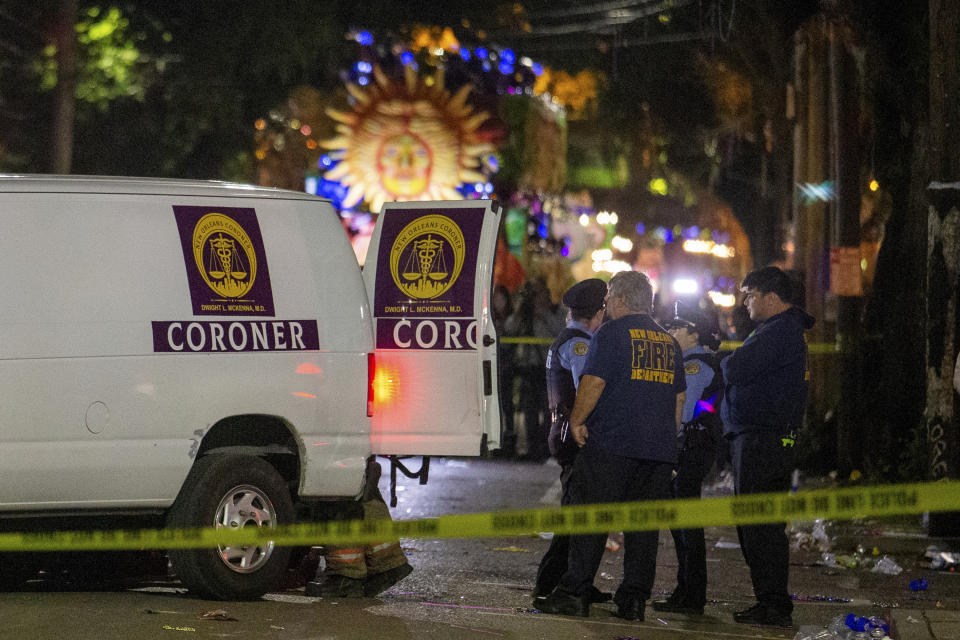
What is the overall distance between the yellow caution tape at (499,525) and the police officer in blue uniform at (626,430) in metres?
0.16

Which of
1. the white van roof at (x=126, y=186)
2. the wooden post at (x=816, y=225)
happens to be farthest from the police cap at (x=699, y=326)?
the wooden post at (x=816, y=225)

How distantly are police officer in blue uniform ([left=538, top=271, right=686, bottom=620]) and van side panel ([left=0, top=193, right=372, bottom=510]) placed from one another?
134cm

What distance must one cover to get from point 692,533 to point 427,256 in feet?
7.61

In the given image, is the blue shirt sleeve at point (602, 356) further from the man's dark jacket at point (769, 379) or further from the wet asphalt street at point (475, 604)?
the wet asphalt street at point (475, 604)

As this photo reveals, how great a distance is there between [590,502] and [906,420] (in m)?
7.64

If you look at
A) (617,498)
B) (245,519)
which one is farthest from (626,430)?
(245,519)

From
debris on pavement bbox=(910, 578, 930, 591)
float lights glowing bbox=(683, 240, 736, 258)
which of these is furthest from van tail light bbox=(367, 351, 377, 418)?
float lights glowing bbox=(683, 240, 736, 258)

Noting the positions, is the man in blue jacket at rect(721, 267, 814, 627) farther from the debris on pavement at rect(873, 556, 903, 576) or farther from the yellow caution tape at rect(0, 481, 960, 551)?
the debris on pavement at rect(873, 556, 903, 576)

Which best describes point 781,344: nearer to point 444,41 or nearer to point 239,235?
point 239,235

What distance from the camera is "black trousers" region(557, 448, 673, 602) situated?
25.3 feet

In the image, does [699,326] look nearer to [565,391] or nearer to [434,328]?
[565,391]

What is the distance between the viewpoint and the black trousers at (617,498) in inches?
304

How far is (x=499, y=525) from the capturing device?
23.8ft

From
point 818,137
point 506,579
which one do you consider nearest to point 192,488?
point 506,579
